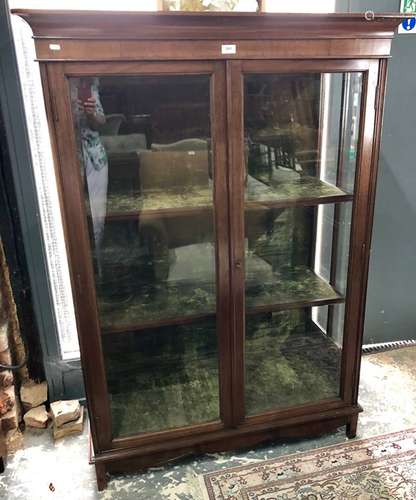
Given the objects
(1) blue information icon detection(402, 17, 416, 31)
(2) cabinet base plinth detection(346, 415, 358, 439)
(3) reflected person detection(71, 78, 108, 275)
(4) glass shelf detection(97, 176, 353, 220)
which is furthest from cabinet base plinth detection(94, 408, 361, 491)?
(1) blue information icon detection(402, 17, 416, 31)

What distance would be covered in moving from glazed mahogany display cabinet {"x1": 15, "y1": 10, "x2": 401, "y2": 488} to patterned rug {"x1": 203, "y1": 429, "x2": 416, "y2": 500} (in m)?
0.10

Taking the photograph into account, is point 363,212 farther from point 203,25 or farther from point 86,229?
point 86,229

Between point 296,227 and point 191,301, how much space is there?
54 cm

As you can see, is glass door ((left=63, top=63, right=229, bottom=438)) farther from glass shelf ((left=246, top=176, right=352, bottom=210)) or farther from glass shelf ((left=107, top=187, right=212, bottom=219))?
glass shelf ((left=246, top=176, right=352, bottom=210))

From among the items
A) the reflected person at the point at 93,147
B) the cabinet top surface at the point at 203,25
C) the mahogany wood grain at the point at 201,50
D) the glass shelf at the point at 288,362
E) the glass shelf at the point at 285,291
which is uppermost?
the cabinet top surface at the point at 203,25

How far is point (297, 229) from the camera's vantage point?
1.88 m

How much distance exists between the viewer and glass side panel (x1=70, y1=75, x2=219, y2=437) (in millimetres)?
1433

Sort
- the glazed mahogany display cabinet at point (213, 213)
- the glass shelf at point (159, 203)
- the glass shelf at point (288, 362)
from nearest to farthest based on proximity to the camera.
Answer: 1. the glazed mahogany display cabinet at point (213, 213)
2. the glass shelf at point (159, 203)
3. the glass shelf at point (288, 362)

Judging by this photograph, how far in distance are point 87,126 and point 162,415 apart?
3.61 feet

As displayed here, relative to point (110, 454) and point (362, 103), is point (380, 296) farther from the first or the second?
point (110, 454)

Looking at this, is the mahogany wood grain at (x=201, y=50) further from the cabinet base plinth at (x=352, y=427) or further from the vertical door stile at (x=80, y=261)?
the cabinet base plinth at (x=352, y=427)

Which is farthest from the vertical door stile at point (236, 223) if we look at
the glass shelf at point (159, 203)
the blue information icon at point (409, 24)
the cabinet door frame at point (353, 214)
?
the blue information icon at point (409, 24)

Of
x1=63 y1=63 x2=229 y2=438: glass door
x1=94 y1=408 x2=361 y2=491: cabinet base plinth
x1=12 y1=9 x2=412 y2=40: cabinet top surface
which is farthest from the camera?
x1=94 y1=408 x2=361 y2=491: cabinet base plinth

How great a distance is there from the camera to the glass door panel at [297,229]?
61.8 inches
